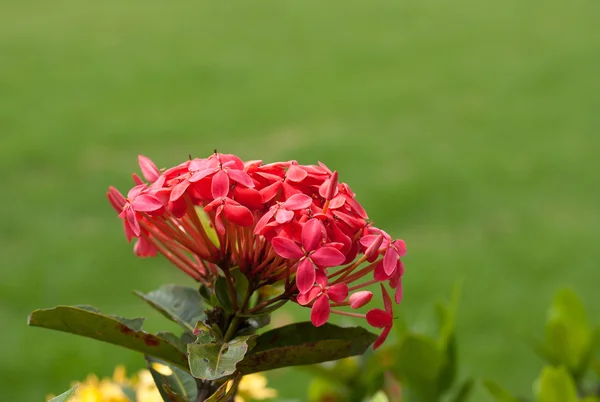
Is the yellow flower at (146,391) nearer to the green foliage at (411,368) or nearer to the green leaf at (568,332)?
the green foliage at (411,368)

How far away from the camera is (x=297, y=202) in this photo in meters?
1.06

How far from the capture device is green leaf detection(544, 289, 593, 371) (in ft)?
6.34

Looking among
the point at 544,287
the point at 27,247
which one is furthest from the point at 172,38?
the point at 544,287

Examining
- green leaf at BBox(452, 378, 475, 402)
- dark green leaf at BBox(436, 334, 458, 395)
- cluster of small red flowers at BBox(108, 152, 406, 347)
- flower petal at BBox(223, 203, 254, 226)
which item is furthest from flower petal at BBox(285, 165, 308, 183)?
green leaf at BBox(452, 378, 475, 402)

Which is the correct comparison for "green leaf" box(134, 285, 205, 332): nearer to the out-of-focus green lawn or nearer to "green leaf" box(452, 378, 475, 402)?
"green leaf" box(452, 378, 475, 402)

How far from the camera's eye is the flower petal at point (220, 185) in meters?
1.06

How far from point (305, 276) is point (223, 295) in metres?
0.18

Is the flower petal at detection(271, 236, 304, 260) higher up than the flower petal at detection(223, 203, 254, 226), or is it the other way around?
the flower petal at detection(223, 203, 254, 226)

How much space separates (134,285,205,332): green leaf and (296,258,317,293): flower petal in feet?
0.98

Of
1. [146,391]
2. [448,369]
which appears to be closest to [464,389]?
[448,369]

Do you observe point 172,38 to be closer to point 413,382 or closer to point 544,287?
point 544,287

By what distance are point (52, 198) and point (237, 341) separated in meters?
4.91

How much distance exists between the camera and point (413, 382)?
1765 millimetres

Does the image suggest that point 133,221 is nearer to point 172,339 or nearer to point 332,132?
point 172,339
